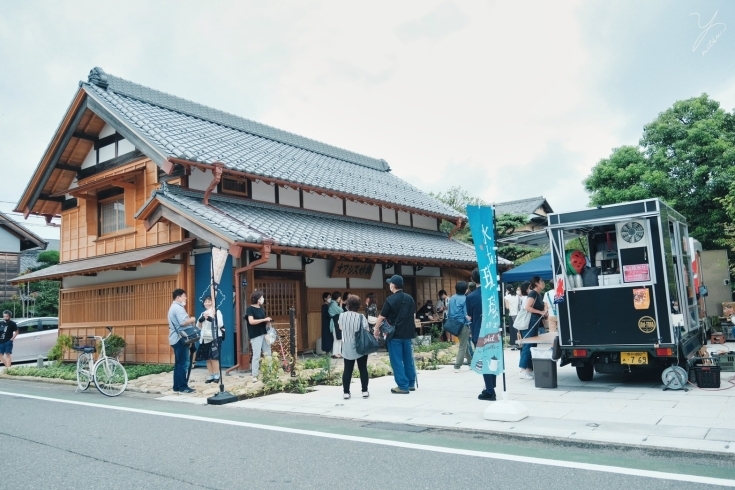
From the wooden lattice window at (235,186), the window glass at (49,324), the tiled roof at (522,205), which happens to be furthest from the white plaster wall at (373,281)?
the tiled roof at (522,205)

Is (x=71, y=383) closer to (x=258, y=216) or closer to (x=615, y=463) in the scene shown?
(x=258, y=216)

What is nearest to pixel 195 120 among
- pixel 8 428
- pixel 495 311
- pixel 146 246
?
pixel 146 246

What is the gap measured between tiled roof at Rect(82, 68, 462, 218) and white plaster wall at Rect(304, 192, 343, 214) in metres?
0.48

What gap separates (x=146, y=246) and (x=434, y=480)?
11.6 m

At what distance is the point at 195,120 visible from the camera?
17438 mm

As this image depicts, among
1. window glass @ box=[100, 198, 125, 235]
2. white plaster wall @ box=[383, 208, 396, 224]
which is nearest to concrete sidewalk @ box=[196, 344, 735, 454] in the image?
window glass @ box=[100, 198, 125, 235]

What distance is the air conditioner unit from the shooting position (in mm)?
8602

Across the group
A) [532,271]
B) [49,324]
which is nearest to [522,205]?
[532,271]

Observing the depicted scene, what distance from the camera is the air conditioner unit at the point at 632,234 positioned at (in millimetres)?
8602

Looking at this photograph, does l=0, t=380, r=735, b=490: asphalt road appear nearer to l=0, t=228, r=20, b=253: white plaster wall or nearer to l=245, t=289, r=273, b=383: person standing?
l=245, t=289, r=273, b=383: person standing

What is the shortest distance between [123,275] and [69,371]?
2863mm

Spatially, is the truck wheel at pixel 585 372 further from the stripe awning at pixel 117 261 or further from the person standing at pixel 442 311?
the stripe awning at pixel 117 261

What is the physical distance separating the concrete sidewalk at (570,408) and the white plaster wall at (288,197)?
6905 mm

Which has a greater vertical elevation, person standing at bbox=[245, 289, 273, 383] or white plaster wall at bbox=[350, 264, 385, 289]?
white plaster wall at bbox=[350, 264, 385, 289]
